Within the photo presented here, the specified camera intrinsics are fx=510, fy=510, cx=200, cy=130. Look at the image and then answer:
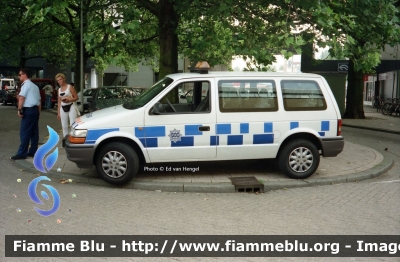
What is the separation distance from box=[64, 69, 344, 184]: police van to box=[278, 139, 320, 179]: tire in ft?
0.05

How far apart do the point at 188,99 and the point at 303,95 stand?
1949mm

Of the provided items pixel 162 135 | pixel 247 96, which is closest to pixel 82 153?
pixel 162 135

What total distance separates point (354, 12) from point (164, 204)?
306 inches

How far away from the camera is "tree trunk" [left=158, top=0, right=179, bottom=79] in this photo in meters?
13.0

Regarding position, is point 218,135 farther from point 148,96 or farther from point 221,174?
point 148,96

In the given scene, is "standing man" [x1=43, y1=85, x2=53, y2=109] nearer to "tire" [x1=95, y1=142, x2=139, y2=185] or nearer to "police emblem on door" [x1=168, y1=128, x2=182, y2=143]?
"tire" [x1=95, y1=142, x2=139, y2=185]

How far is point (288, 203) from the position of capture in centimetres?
714

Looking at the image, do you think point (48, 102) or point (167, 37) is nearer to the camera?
point (167, 37)

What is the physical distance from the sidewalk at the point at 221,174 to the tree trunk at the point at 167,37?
3844 mm

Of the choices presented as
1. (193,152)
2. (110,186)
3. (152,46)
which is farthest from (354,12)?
(152,46)

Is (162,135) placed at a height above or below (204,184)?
above

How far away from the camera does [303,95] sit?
8.62 m

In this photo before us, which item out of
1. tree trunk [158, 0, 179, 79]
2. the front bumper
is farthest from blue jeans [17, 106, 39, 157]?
tree trunk [158, 0, 179, 79]

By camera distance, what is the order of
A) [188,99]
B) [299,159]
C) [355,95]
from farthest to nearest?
[355,95]
[188,99]
[299,159]
